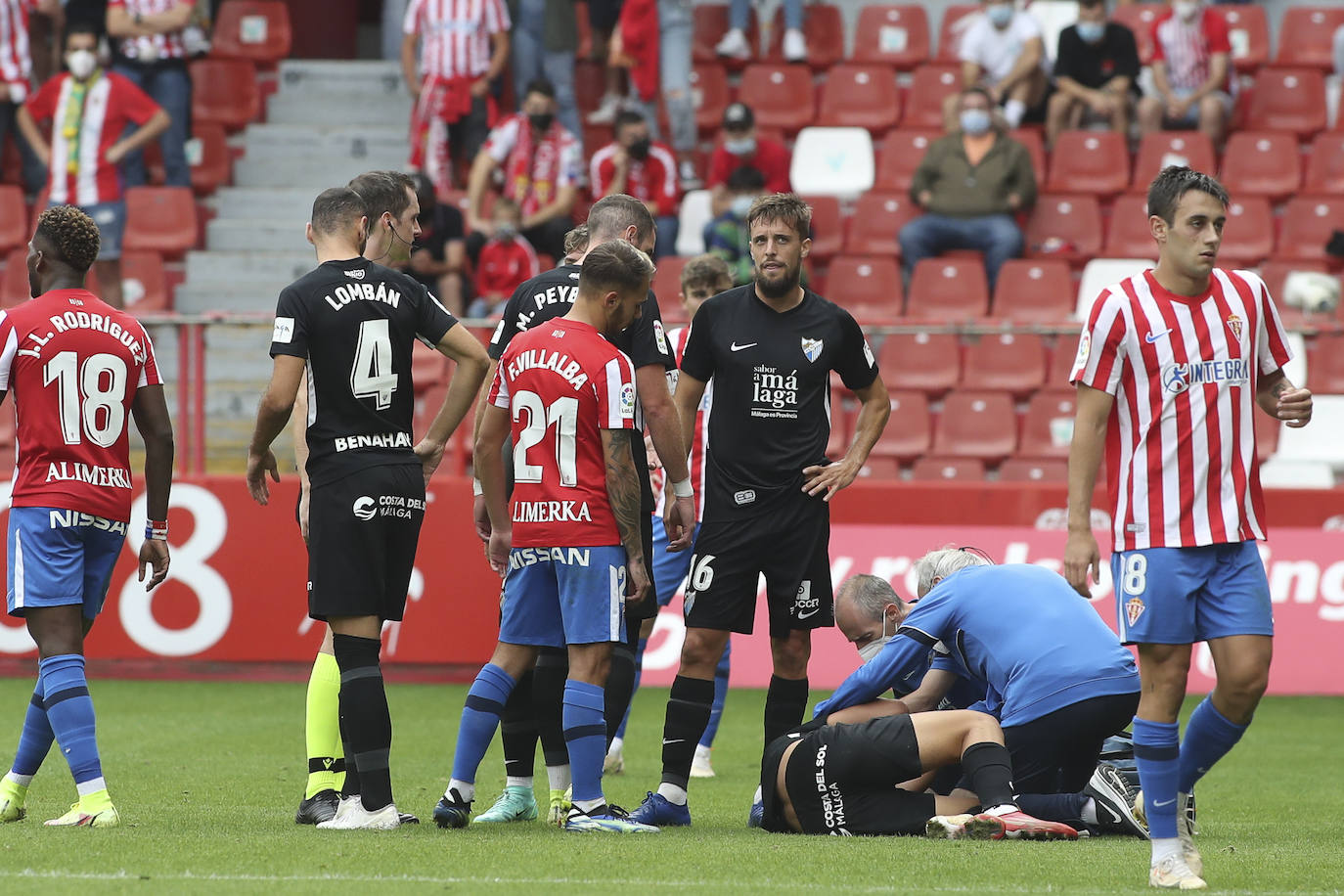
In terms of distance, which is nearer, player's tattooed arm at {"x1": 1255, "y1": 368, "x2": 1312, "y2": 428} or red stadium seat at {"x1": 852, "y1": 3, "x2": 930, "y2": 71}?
player's tattooed arm at {"x1": 1255, "y1": 368, "x2": 1312, "y2": 428}

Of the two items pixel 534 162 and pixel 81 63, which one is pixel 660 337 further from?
pixel 81 63

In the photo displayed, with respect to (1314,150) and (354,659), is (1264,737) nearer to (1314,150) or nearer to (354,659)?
(354,659)

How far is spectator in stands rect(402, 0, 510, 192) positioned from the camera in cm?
1507

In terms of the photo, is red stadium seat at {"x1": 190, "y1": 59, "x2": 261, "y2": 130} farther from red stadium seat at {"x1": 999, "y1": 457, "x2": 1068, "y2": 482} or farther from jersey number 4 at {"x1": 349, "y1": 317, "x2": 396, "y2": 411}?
jersey number 4 at {"x1": 349, "y1": 317, "x2": 396, "y2": 411}

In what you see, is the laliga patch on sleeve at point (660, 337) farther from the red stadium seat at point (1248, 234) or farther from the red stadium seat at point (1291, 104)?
the red stadium seat at point (1291, 104)

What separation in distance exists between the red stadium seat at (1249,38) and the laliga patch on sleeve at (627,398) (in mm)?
12270

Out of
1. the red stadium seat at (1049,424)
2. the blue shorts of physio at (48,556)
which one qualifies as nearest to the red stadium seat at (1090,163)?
the red stadium seat at (1049,424)

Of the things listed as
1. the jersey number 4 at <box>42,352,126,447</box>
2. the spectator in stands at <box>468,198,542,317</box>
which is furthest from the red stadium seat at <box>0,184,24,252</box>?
the jersey number 4 at <box>42,352,126,447</box>

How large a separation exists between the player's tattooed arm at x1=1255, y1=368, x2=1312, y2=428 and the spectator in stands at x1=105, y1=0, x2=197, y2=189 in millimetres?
11756

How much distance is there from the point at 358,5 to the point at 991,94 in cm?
890

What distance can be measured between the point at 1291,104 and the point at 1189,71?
119 cm

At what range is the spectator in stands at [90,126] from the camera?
1427 centimetres

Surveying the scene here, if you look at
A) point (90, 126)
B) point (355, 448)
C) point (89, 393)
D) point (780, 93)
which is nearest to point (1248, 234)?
point (780, 93)

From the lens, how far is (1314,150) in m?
15.2
